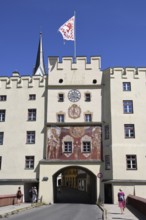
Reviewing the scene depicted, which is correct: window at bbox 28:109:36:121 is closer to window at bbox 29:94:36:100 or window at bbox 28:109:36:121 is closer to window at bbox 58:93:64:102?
window at bbox 29:94:36:100

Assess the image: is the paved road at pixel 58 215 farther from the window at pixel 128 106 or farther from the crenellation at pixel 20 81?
the crenellation at pixel 20 81

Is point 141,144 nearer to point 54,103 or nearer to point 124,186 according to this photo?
point 124,186

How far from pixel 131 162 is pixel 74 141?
717 centimetres

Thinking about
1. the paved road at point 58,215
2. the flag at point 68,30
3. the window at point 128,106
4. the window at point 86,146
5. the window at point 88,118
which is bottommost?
the paved road at point 58,215

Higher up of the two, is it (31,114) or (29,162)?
(31,114)

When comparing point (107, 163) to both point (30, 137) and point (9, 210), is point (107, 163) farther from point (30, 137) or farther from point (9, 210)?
point (9, 210)

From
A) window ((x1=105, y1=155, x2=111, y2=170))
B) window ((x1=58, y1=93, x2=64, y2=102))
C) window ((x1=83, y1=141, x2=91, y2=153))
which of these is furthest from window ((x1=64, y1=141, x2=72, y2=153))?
window ((x1=58, y1=93, x2=64, y2=102))

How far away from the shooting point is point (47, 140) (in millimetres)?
36531

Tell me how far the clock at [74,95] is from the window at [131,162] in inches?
374

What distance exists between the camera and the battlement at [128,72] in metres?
37.5

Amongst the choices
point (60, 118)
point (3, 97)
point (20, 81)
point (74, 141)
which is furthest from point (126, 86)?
point (3, 97)

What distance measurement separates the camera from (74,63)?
38844 mm

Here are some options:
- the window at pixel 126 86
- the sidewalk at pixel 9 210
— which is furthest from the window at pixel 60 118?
the sidewalk at pixel 9 210

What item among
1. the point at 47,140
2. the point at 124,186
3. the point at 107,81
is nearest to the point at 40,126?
the point at 47,140
